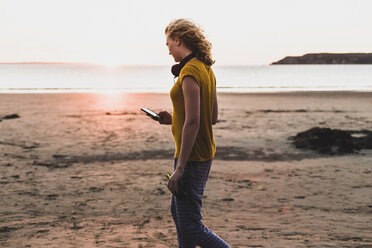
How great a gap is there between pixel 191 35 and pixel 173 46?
14cm

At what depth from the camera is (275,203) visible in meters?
5.38

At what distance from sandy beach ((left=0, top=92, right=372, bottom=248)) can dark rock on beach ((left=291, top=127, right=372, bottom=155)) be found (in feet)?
0.80

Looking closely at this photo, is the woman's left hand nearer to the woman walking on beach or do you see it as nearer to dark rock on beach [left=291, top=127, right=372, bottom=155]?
the woman walking on beach

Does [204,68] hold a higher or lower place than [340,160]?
higher

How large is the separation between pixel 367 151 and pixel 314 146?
1092 millimetres

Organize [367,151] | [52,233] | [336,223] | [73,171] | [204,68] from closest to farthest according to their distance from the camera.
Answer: [204,68], [52,233], [336,223], [73,171], [367,151]

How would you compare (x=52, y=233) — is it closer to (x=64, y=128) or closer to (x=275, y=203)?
(x=275, y=203)

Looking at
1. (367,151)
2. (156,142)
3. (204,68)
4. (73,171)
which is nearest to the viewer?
(204,68)

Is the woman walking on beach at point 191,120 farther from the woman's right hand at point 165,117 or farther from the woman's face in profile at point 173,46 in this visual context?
the woman's right hand at point 165,117

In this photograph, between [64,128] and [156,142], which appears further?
[64,128]

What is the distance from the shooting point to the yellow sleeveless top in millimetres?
2449

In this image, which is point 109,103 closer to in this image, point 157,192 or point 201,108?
point 157,192

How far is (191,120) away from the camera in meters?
2.40

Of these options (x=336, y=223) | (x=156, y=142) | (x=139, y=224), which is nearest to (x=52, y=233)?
(x=139, y=224)
